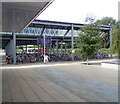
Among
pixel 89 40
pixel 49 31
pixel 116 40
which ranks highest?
pixel 49 31

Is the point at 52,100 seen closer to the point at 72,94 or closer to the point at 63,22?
the point at 72,94

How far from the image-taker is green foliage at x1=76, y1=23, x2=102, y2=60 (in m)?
15.2

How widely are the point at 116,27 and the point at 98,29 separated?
9.62ft

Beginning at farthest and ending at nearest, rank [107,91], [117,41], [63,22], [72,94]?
[63,22] → [117,41] → [107,91] → [72,94]

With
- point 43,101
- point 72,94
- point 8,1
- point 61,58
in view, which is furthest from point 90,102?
point 61,58

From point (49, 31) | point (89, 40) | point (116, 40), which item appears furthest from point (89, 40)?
point (49, 31)

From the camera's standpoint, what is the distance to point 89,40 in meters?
15.5

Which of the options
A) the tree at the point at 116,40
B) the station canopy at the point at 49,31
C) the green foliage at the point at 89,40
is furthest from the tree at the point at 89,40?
the tree at the point at 116,40

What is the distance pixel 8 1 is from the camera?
5840 millimetres

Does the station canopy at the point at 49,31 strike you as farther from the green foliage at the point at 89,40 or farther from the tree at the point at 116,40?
the tree at the point at 116,40

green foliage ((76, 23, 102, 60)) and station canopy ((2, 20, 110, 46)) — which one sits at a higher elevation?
station canopy ((2, 20, 110, 46))

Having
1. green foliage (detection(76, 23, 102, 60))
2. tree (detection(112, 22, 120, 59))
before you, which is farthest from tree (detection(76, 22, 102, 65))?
tree (detection(112, 22, 120, 59))

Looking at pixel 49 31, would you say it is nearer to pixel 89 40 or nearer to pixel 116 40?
pixel 89 40

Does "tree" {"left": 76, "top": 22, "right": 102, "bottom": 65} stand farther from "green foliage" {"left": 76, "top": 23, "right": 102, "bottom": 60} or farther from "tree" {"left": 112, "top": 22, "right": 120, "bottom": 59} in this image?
"tree" {"left": 112, "top": 22, "right": 120, "bottom": 59}
